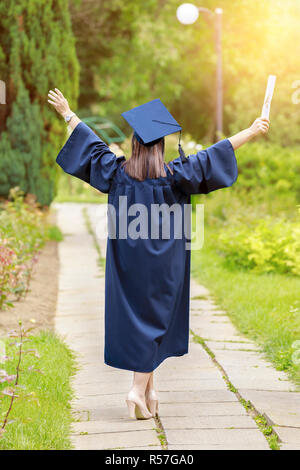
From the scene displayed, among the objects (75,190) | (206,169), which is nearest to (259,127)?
(206,169)

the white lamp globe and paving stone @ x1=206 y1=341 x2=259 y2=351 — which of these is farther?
the white lamp globe

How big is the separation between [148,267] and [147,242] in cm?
13

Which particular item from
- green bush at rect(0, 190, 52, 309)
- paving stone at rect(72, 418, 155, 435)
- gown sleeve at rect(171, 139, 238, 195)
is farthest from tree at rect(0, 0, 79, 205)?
paving stone at rect(72, 418, 155, 435)

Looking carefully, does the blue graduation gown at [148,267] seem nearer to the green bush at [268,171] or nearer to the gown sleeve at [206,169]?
the gown sleeve at [206,169]

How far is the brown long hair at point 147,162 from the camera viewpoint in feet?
11.7

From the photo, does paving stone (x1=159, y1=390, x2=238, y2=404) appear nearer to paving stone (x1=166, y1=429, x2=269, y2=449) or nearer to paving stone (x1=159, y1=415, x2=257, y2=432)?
paving stone (x1=159, y1=415, x2=257, y2=432)

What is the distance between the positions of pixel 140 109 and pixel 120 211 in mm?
553

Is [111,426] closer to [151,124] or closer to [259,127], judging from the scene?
[151,124]

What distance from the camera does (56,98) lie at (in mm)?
3787

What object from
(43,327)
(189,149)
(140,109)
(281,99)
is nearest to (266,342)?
(43,327)

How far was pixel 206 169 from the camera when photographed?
3566 mm

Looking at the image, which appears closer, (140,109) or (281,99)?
(140,109)

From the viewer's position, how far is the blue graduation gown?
11.6 ft
